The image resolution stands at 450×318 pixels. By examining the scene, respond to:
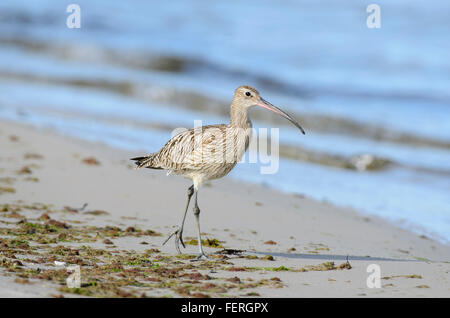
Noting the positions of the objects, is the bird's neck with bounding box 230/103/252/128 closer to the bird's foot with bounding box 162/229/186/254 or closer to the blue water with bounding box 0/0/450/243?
the bird's foot with bounding box 162/229/186/254

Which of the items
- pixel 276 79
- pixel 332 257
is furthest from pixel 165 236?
pixel 276 79

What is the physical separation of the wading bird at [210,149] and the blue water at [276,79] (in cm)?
224

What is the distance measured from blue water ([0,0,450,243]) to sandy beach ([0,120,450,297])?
90 centimetres

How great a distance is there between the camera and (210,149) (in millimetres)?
6625

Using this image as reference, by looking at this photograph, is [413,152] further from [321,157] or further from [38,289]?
[38,289]

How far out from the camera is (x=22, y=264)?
17.9 ft

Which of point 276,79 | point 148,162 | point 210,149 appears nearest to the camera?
point 210,149

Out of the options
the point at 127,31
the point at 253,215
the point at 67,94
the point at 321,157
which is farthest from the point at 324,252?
the point at 127,31

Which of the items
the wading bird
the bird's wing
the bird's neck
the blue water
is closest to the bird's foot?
the wading bird

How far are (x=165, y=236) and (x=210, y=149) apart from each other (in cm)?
90

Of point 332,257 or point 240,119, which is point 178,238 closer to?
point 240,119

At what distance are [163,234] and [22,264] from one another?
5.73 ft

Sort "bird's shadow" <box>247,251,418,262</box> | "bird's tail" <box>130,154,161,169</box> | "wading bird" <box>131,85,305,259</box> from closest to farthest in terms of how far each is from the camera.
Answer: "bird's shadow" <box>247,251,418,262</box> < "wading bird" <box>131,85,305,259</box> < "bird's tail" <box>130,154,161,169</box>

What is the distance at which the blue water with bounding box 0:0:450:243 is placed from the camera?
404 inches
